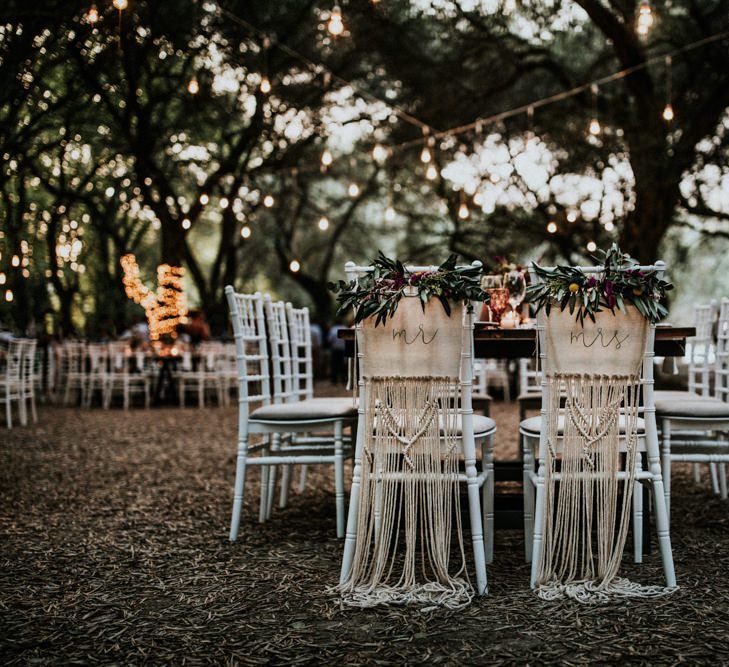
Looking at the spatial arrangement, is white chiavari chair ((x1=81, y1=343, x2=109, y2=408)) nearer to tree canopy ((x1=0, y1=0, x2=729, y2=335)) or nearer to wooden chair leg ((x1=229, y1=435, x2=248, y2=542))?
tree canopy ((x1=0, y1=0, x2=729, y2=335))

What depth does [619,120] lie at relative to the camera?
10.9 metres

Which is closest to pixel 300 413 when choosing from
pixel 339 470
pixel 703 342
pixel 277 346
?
pixel 339 470

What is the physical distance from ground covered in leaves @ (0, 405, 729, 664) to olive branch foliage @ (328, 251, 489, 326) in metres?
1.06

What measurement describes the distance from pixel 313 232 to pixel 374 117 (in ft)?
28.6

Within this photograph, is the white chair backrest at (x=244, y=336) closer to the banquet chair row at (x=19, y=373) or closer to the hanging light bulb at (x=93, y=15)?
the hanging light bulb at (x=93, y=15)

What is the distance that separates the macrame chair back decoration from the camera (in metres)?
2.89

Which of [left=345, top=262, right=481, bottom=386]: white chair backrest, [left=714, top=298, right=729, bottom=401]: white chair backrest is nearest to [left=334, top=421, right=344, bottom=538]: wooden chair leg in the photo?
[left=345, top=262, right=481, bottom=386]: white chair backrest

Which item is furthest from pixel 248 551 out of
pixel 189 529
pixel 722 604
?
pixel 722 604

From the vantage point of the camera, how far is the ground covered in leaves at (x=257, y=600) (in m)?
2.33

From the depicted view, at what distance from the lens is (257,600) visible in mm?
2807

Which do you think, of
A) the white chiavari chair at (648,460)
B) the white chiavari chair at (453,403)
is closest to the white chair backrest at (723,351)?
the white chiavari chair at (648,460)

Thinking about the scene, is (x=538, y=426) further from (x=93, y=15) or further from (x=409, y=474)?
(x=93, y=15)

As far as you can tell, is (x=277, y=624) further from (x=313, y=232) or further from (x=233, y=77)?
(x=313, y=232)

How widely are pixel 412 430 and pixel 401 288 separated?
0.54 m
